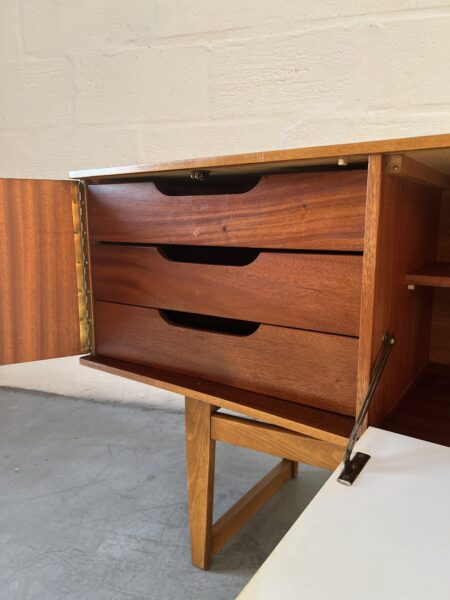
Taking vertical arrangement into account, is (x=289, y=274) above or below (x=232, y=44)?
below

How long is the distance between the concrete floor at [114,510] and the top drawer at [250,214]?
1.86ft

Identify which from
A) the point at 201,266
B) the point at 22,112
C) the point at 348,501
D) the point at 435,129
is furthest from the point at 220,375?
the point at 22,112

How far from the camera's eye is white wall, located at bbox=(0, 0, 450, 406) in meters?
1.01

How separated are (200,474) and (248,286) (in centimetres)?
37

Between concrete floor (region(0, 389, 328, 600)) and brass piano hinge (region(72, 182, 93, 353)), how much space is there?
1.28 feet

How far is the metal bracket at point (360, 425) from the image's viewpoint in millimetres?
396

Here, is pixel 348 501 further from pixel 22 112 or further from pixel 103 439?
pixel 22 112

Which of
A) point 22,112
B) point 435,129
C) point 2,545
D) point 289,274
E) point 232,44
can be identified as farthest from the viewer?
point 22,112

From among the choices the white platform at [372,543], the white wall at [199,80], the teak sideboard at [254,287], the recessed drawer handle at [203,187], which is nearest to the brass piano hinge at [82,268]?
the teak sideboard at [254,287]

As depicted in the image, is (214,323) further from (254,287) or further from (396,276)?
(396,276)

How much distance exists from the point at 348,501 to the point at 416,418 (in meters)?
Result: 0.23

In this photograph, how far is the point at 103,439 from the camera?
129 centimetres

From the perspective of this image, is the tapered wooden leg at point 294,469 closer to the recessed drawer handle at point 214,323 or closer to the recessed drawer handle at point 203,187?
the recessed drawer handle at point 214,323

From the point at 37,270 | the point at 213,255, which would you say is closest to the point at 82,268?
the point at 37,270
